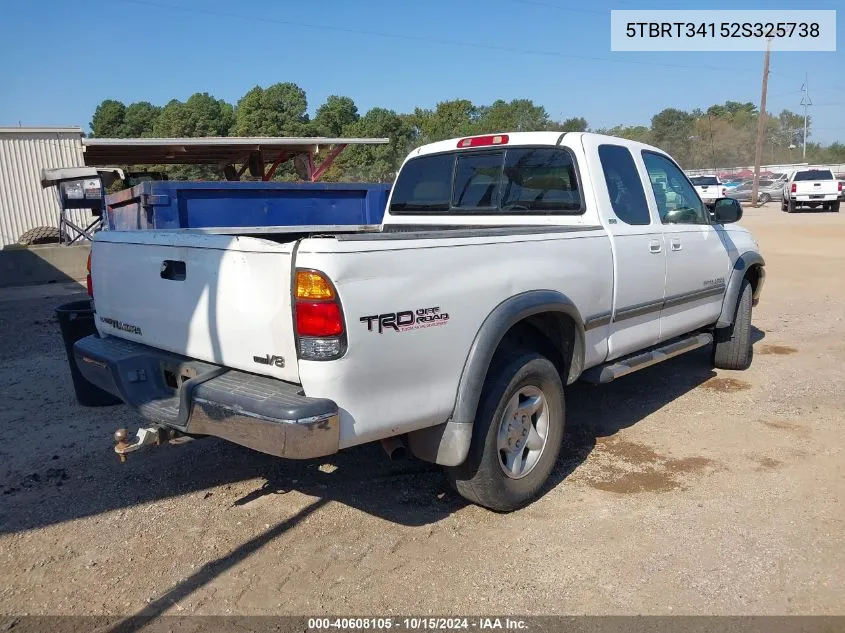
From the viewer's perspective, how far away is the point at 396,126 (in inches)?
2025

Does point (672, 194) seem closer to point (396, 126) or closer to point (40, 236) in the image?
point (40, 236)

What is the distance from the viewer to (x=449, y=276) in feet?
10.7

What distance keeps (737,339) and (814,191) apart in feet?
92.4

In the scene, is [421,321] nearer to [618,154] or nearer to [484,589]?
[484,589]

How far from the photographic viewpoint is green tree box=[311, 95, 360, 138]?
6134cm

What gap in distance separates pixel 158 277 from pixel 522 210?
2434 mm

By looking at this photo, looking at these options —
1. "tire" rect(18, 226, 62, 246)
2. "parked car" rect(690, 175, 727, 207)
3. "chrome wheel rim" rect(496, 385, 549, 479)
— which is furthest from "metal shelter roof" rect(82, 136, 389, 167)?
"parked car" rect(690, 175, 727, 207)

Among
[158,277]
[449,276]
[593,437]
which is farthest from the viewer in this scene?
[593,437]

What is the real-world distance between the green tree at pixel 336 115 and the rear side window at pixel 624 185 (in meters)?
57.9

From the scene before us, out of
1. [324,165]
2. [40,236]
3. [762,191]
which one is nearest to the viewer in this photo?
[40,236]

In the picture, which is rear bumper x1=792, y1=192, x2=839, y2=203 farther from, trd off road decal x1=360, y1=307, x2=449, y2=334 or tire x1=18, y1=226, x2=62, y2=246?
trd off road decal x1=360, y1=307, x2=449, y2=334

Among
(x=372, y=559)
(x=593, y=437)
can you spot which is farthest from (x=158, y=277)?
(x=593, y=437)

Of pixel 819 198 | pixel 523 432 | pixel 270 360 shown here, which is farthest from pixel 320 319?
pixel 819 198

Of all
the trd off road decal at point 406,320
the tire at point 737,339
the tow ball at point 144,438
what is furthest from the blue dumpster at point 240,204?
the tire at point 737,339
